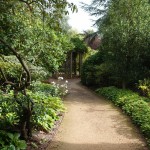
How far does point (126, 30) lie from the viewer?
17.2 m

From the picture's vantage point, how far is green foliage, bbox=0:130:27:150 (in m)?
7.12

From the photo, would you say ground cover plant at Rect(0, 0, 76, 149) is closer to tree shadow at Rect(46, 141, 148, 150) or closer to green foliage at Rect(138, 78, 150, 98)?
tree shadow at Rect(46, 141, 148, 150)

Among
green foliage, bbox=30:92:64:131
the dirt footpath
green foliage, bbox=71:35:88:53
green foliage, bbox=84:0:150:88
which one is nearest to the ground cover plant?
green foliage, bbox=30:92:64:131

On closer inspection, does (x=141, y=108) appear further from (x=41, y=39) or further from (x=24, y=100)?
(x=41, y=39)

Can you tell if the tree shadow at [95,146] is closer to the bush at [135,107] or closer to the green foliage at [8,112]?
the bush at [135,107]

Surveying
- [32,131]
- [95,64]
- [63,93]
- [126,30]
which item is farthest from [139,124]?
[95,64]

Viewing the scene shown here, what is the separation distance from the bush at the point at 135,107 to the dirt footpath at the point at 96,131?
0.78ft

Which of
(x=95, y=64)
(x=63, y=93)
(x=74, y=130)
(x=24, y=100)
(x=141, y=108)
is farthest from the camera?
(x=95, y=64)

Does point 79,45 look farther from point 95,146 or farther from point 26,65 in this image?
point 26,65

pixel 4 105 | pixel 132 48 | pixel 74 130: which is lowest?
pixel 74 130

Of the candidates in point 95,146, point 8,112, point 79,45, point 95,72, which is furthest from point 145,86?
point 79,45

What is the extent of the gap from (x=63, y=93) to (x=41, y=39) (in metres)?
3.15

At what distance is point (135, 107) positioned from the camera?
1195 centimetres

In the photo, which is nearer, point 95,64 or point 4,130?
point 4,130
